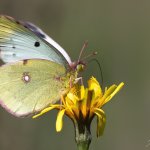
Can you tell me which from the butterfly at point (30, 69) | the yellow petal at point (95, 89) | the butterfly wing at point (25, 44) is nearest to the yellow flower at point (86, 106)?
the yellow petal at point (95, 89)

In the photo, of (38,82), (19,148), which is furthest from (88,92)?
(19,148)

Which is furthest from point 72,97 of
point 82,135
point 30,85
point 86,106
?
point 30,85

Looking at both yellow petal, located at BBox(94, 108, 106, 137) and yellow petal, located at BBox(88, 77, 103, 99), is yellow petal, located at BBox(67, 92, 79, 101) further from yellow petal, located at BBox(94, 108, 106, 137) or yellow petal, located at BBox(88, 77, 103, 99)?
yellow petal, located at BBox(94, 108, 106, 137)

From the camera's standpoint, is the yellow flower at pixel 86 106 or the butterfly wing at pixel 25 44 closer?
the yellow flower at pixel 86 106

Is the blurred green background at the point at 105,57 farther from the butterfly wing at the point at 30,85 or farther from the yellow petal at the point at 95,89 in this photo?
the yellow petal at the point at 95,89

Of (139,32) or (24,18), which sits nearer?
(24,18)

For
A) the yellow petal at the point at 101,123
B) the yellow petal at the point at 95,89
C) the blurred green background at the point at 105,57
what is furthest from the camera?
the blurred green background at the point at 105,57

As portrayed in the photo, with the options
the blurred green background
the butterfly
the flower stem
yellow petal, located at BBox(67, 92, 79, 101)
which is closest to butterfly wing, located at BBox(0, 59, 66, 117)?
the butterfly

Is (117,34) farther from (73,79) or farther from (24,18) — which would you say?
(73,79)
